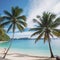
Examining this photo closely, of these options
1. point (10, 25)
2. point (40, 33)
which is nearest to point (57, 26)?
point (40, 33)

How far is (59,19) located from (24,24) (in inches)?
159

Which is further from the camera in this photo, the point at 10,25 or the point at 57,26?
the point at 10,25

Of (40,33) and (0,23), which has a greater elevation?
(0,23)

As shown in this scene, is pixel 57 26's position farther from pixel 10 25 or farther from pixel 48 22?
pixel 10 25

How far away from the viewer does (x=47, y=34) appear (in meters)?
19.7

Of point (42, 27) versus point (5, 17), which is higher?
point (5, 17)

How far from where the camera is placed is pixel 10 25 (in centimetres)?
2077

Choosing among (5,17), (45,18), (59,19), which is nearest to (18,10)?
(5,17)

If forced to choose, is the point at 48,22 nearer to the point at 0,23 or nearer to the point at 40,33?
the point at 40,33

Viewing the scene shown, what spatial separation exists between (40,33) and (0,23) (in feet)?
15.4

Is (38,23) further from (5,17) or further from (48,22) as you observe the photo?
(5,17)

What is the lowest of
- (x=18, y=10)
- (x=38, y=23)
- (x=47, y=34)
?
(x=47, y=34)

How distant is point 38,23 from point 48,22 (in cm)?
114

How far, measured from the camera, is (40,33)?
19984 millimetres
